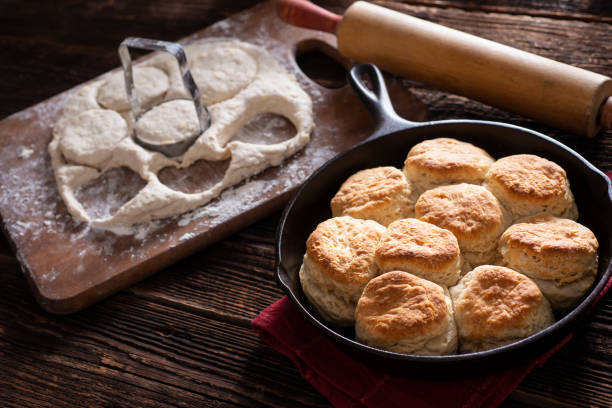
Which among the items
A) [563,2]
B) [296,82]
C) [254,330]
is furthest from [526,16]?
[254,330]

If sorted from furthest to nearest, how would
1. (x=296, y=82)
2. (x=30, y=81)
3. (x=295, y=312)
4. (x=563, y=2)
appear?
(x=30, y=81), (x=563, y=2), (x=296, y=82), (x=295, y=312)

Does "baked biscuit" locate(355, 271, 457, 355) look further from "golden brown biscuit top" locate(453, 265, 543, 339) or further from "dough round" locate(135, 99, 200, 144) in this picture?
"dough round" locate(135, 99, 200, 144)

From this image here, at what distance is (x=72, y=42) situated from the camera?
2539mm

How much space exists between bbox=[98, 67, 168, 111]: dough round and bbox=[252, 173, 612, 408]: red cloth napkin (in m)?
0.99

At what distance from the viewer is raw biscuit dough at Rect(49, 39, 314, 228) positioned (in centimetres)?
170

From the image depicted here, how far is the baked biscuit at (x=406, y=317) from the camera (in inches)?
41.8

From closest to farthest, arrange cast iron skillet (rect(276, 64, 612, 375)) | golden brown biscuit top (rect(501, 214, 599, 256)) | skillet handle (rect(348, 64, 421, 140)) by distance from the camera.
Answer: cast iron skillet (rect(276, 64, 612, 375)), golden brown biscuit top (rect(501, 214, 599, 256)), skillet handle (rect(348, 64, 421, 140))

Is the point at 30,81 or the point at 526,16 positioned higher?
the point at 526,16

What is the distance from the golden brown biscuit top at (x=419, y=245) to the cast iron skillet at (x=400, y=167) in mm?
195

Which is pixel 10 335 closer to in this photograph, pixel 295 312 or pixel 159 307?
pixel 159 307

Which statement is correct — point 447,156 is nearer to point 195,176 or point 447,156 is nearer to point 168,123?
point 195,176

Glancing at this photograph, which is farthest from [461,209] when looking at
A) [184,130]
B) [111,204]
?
[111,204]

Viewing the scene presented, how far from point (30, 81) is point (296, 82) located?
45.7 inches

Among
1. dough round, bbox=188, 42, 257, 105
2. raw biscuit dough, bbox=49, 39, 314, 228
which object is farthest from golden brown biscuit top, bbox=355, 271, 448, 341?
dough round, bbox=188, 42, 257, 105
